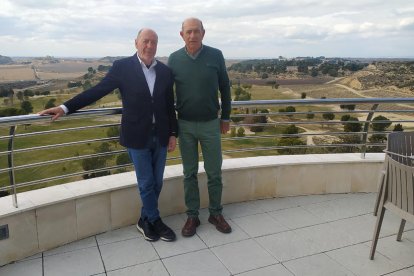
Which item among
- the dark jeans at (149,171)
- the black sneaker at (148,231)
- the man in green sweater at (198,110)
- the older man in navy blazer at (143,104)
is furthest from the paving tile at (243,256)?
the older man in navy blazer at (143,104)

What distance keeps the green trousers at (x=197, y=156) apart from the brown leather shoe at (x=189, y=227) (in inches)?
1.8

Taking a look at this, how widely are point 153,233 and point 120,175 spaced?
629 millimetres

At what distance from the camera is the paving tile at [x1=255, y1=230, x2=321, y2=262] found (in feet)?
8.50

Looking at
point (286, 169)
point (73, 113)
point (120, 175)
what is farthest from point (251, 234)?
point (73, 113)

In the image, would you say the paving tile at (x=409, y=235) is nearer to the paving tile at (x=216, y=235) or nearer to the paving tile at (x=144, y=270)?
the paving tile at (x=216, y=235)

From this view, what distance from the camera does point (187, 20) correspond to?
8.50 feet

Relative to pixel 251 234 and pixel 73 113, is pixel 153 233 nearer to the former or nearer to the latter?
pixel 251 234

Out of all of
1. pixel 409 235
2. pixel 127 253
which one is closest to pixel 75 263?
pixel 127 253

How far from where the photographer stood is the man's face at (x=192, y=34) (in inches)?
101

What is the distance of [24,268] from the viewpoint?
240 cm

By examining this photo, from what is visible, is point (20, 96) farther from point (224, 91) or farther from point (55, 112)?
point (224, 91)

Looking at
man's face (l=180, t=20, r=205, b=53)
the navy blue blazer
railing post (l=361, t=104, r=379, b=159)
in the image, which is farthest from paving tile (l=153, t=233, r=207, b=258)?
railing post (l=361, t=104, r=379, b=159)

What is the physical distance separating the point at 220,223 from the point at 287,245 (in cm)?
56

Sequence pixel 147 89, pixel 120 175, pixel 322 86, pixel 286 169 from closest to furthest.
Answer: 1. pixel 147 89
2. pixel 120 175
3. pixel 286 169
4. pixel 322 86
